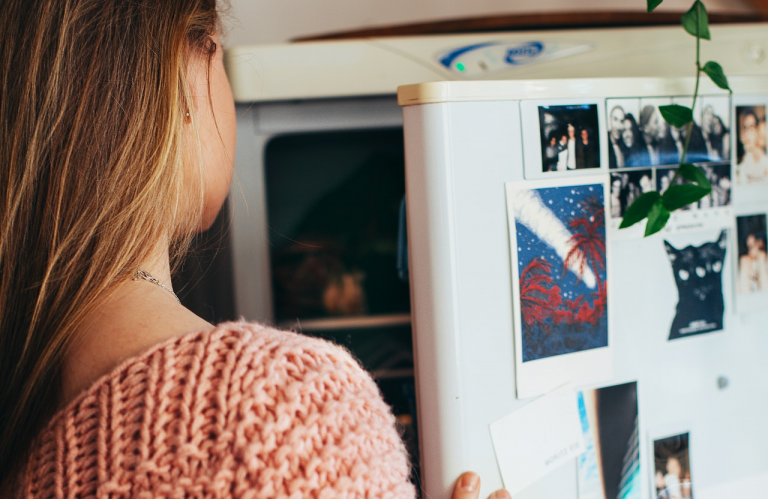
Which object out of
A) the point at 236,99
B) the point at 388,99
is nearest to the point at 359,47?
the point at 388,99

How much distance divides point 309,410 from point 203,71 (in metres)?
0.34

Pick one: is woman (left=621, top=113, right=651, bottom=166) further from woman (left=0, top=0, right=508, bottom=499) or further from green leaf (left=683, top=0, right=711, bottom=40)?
woman (left=0, top=0, right=508, bottom=499)

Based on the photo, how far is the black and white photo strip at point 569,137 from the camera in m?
0.58

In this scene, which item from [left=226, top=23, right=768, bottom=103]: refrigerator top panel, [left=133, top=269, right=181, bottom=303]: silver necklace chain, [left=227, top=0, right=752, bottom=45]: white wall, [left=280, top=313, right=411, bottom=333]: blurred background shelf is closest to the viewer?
[left=133, top=269, right=181, bottom=303]: silver necklace chain

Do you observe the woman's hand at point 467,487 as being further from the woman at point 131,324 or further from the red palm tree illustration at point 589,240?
the red palm tree illustration at point 589,240

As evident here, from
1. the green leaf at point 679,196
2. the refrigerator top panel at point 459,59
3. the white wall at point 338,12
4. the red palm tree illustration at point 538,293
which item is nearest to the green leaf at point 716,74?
the green leaf at point 679,196

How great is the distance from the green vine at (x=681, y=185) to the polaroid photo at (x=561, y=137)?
0.06 m

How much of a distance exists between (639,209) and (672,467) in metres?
0.30

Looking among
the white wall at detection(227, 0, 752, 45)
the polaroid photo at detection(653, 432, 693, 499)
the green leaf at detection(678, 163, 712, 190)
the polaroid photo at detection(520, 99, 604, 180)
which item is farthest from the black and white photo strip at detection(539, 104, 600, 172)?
the white wall at detection(227, 0, 752, 45)

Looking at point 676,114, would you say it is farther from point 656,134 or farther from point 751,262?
point 751,262

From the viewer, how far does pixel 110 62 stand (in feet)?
1.60

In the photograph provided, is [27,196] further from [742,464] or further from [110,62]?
[742,464]

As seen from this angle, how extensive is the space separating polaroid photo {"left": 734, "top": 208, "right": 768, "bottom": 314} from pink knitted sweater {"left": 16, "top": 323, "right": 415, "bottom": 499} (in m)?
0.50

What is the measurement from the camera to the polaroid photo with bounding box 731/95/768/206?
68 cm
